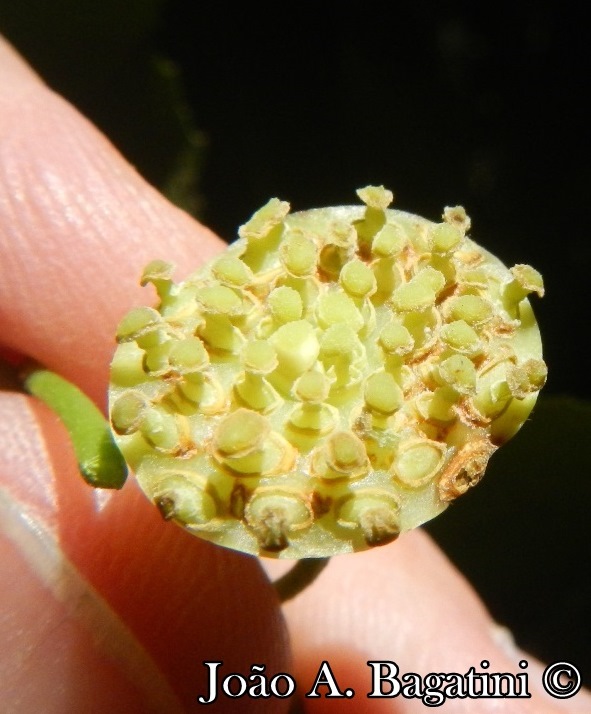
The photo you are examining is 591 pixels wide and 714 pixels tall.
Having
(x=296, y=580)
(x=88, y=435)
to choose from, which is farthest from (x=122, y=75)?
(x=296, y=580)

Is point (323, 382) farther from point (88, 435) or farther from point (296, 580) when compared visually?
point (296, 580)

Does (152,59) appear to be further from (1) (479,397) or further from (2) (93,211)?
(1) (479,397)

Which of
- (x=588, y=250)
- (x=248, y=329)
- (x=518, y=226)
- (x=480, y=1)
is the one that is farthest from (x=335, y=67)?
(x=248, y=329)

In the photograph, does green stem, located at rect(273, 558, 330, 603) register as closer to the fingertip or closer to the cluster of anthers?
the fingertip

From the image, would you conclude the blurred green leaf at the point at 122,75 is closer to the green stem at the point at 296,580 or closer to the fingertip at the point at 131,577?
the fingertip at the point at 131,577

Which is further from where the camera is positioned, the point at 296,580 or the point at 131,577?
the point at 296,580

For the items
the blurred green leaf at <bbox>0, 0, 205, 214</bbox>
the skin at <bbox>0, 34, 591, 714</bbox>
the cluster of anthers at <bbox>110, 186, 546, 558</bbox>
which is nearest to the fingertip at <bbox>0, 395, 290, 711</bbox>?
the skin at <bbox>0, 34, 591, 714</bbox>
